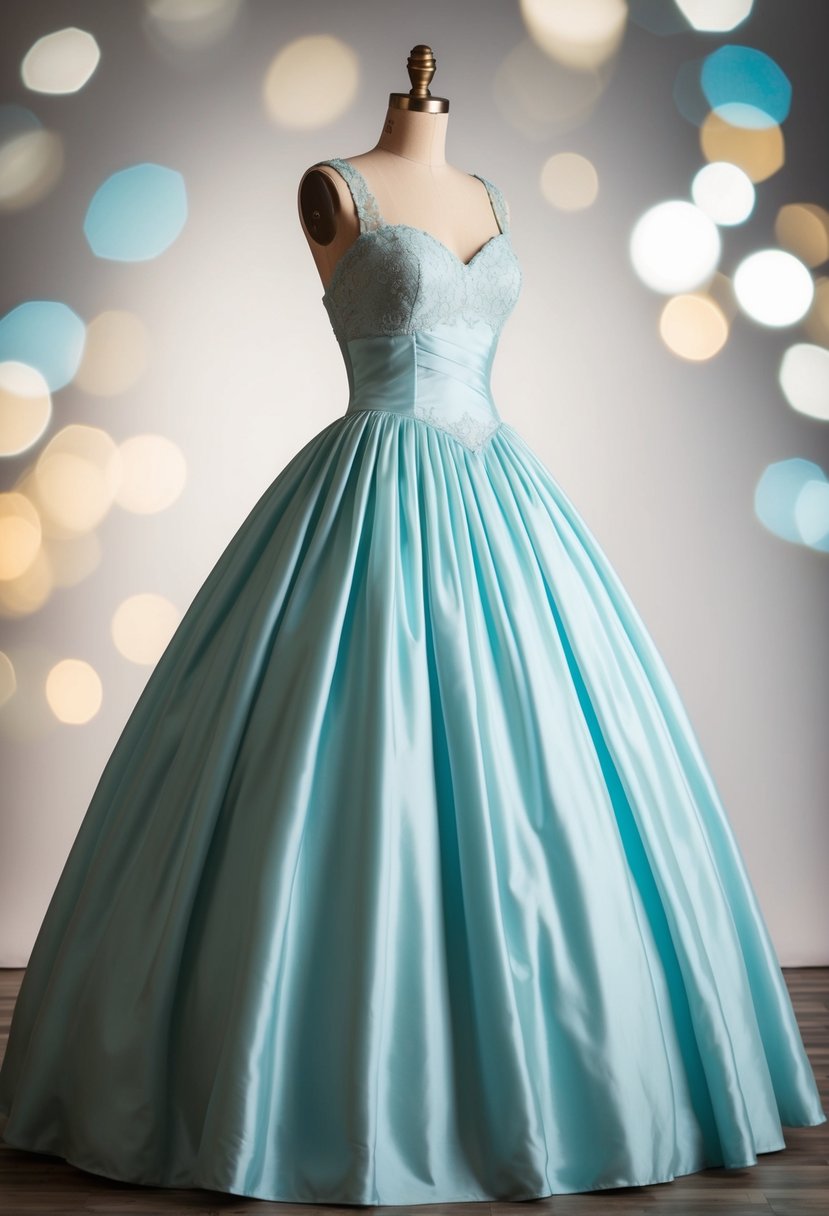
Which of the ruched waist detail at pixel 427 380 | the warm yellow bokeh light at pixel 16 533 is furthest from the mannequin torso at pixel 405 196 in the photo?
the warm yellow bokeh light at pixel 16 533

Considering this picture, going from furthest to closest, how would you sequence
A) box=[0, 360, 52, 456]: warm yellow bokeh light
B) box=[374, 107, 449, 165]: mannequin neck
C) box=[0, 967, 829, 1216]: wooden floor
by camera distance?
box=[0, 360, 52, 456]: warm yellow bokeh light → box=[374, 107, 449, 165]: mannequin neck → box=[0, 967, 829, 1216]: wooden floor

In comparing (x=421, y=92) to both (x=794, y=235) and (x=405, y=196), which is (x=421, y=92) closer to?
(x=405, y=196)

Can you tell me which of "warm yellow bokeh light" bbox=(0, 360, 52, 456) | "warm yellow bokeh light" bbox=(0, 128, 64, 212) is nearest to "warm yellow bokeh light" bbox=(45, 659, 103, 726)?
"warm yellow bokeh light" bbox=(0, 360, 52, 456)

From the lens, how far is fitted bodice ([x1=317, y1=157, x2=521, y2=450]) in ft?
5.82

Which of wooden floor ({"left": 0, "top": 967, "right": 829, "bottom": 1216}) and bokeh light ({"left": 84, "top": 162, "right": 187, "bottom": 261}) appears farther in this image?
bokeh light ({"left": 84, "top": 162, "right": 187, "bottom": 261})

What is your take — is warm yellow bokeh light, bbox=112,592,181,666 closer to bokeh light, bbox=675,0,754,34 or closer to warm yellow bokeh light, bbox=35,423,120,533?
warm yellow bokeh light, bbox=35,423,120,533

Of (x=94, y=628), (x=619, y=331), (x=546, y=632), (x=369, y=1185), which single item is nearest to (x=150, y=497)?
(x=94, y=628)

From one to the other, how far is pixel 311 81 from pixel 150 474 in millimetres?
892

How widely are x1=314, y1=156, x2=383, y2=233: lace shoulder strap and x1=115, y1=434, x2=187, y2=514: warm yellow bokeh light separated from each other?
105cm

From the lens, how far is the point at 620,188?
2.77 metres

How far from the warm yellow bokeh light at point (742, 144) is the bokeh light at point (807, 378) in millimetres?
384

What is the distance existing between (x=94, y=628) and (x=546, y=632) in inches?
54.2

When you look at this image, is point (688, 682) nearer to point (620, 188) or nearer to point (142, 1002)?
point (620, 188)

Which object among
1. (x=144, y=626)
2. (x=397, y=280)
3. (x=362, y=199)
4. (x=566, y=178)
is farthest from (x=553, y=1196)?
(x=566, y=178)
